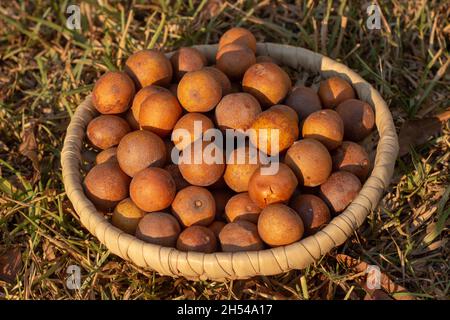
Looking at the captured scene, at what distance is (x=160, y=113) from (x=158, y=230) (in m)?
0.56

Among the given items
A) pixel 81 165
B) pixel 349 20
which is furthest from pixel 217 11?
pixel 81 165

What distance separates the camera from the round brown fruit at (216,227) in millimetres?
2524

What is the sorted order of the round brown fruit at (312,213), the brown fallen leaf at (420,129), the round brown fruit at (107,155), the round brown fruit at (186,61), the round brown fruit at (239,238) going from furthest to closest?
the brown fallen leaf at (420,129), the round brown fruit at (186,61), the round brown fruit at (107,155), the round brown fruit at (312,213), the round brown fruit at (239,238)

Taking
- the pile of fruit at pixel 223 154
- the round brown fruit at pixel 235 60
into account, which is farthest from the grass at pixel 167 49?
the round brown fruit at pixel 235 60

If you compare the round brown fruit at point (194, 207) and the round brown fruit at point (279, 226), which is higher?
the round brown fruit at point (279, 226)

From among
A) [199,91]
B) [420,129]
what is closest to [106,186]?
[199,91]

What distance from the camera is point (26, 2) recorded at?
13.4ft

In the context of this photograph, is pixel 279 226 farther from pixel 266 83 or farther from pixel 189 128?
pixel 266 83

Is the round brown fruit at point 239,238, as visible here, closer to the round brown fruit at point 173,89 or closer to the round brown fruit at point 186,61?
the round brown fruit at point 173,89

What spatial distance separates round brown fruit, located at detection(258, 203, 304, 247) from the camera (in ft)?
7.70

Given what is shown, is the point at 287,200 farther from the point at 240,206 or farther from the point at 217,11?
the point at 217,11

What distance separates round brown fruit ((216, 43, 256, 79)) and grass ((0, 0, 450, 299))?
0.72 metres

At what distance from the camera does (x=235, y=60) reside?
9.70 feet

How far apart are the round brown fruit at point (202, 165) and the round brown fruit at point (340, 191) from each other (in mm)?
471
